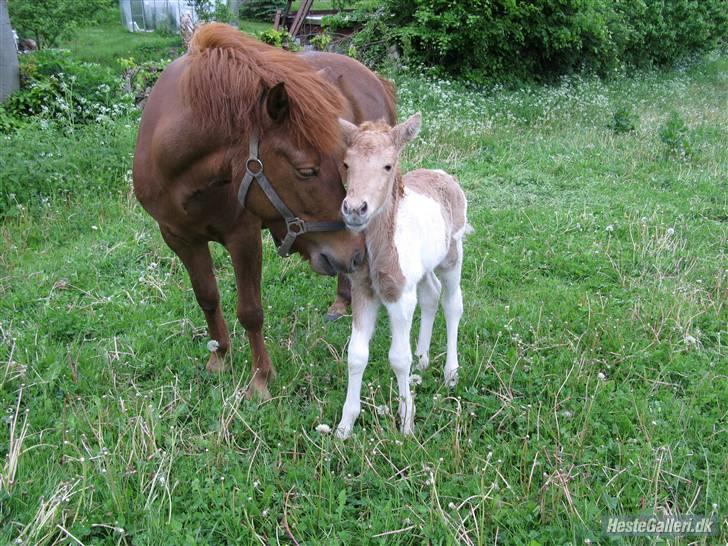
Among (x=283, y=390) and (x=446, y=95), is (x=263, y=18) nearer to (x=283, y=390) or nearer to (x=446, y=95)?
(x=446, y=95)

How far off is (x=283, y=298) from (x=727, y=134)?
26.5 feet

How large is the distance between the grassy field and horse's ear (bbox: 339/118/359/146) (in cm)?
139

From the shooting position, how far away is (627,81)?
15031mm

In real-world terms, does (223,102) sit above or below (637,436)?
above

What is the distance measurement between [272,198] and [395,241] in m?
0.64

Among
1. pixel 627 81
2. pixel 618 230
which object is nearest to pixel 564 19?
pixel 627 81

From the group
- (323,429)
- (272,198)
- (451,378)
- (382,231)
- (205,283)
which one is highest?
(272,198)

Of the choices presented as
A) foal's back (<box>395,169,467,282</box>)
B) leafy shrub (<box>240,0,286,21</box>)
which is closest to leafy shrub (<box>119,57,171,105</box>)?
foal's back (<box>395,169,467,282</box>)

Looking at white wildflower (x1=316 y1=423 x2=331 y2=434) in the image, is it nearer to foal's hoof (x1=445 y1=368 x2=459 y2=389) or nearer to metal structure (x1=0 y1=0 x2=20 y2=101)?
foal's hoof (x1=445 y1=368 x2=459 y2=389)

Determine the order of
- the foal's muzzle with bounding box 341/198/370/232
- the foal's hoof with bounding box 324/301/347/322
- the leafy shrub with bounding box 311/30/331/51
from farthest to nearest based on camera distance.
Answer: the leafy shrub with bounding box 311/30/331/51
the foal's hoof with bounding box 324/301/347/322
the foal's muzzle with bounding box 341/198/370/232

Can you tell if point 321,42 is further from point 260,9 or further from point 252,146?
point 260,9

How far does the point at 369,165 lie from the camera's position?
2.51m

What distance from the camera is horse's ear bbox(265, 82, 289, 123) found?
8.14ft

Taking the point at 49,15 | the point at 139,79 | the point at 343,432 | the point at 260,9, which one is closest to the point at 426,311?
the point at 343,432
